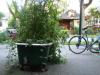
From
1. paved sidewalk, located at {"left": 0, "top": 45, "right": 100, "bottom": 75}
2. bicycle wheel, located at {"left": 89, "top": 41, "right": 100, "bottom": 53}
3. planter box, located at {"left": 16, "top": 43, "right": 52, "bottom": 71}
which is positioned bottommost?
paved sidewalk, located at {"left": 0, "top": 45, "right": 100, "bottom": 75}

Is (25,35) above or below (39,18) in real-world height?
below

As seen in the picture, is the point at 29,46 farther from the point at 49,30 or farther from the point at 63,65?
the point at 63,65

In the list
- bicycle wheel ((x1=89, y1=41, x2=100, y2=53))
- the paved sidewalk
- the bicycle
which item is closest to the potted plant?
the paved sidewalk

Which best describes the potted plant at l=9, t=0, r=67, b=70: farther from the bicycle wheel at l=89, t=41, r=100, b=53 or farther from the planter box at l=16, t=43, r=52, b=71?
the bicycle wheel at l=89, t=41, r=100, b=53

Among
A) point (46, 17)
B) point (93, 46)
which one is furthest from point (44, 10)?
point (93, 46)

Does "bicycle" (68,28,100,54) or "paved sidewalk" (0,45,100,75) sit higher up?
"bicycle" (68,28,100,54)

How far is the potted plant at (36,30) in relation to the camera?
15.3 ft

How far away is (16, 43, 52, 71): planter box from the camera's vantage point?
4.62 metres

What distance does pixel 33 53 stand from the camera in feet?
15.2

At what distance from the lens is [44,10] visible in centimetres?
508

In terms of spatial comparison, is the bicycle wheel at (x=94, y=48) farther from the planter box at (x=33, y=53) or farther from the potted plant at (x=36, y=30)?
the planter box at (x=33, y=53)

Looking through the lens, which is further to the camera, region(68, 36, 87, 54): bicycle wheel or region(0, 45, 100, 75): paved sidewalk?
region(68, 36, 87, 54): bicycle wheel

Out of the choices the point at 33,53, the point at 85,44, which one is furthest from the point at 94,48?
the point at 33,53

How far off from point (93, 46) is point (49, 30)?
2382 mm
